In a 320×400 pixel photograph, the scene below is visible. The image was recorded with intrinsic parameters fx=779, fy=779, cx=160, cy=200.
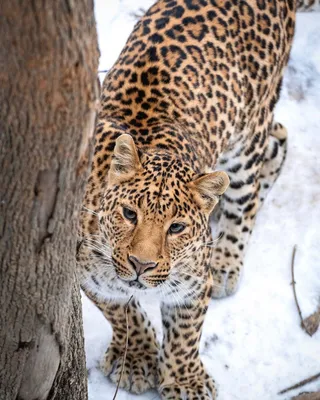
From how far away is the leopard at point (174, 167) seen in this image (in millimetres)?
4453

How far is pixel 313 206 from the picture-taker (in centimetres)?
725

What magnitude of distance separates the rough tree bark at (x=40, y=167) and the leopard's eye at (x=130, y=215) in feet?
2.96

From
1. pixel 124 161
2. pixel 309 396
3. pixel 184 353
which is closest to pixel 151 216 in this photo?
pixel 124 161

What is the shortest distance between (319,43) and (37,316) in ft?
19.8

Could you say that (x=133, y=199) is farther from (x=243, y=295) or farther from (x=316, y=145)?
(x=316, y=145)

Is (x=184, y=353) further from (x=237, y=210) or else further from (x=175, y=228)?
(x=237, y=210)

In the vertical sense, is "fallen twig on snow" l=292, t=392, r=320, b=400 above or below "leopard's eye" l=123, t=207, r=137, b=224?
below

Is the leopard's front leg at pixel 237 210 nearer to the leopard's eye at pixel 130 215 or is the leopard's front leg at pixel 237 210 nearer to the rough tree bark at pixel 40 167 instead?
the leopard's eye at pixel 130 215

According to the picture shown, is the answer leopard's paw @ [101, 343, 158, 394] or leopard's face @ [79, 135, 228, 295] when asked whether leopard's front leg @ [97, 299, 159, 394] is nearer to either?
leopard's paw @ [101, 343, 158, 394]

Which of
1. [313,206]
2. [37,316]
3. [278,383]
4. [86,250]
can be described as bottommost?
[278,383]

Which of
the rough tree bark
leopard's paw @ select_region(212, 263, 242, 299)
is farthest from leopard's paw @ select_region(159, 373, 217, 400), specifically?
the rough tree bark

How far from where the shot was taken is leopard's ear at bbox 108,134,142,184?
443cm

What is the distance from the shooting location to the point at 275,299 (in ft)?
21.2

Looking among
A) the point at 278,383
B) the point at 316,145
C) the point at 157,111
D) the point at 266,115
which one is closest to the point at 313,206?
the point at 316,145
